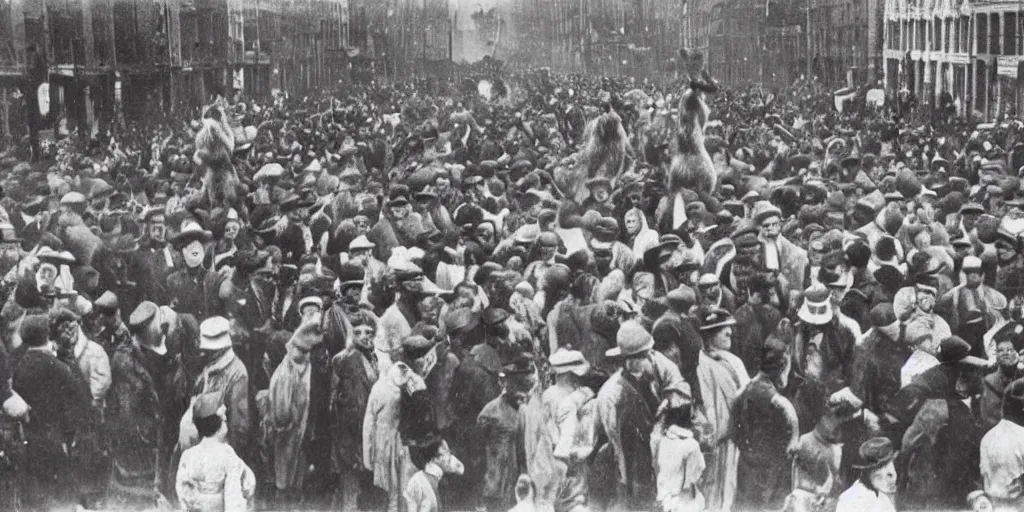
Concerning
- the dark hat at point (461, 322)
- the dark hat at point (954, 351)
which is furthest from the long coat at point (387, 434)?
the dark hat at point (954, 351)

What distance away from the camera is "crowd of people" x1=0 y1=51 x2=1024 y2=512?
31.2 feet

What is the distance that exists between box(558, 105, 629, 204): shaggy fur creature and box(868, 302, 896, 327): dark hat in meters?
2.99

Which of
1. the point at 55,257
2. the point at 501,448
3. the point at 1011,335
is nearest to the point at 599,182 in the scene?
the point at 501,448

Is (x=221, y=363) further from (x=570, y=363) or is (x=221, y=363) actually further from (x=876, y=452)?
(x=876, y=452)

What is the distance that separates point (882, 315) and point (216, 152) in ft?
21.1

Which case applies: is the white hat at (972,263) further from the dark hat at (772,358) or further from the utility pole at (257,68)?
the utility pole at (257,68)

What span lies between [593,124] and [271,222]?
3.15 m

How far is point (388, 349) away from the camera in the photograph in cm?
996

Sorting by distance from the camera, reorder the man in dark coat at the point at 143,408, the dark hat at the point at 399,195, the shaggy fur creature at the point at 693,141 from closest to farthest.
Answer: the man in dark coat at the point at 143,408, the dark hat at the point at 399,195, the shaggy fur creature at the point at 693,141

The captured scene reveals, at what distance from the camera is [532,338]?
9891 mm

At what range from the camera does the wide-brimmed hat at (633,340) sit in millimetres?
9391

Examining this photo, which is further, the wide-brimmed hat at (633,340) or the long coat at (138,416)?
the long coat at (138,416)

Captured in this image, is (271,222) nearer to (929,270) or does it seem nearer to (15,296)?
(15,296)

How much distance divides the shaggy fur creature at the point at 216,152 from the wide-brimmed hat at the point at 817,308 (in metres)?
5.44
